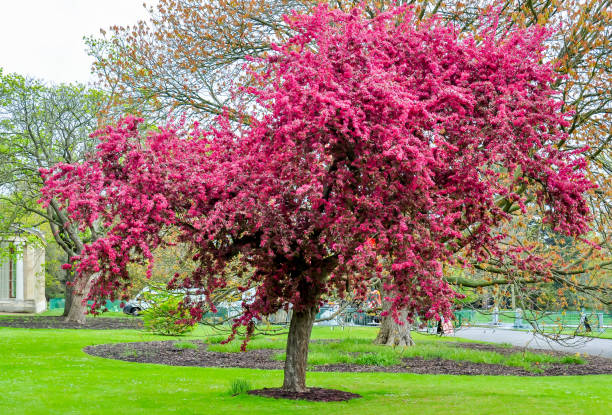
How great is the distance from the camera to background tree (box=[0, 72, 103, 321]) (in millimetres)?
28109

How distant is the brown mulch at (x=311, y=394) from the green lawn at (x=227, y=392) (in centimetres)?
29

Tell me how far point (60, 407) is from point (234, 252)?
3445mm

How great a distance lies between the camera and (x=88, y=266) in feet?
25.5

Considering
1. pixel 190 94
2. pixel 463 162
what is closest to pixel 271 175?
pixel 463 162

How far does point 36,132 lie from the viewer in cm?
2944

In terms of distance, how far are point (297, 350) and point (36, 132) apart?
2320 cm

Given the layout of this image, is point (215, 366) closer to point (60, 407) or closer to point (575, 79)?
point (60, 407)

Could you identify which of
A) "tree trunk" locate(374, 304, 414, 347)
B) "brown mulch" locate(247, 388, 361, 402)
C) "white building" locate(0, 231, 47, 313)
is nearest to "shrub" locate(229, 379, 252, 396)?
"brown mulch" locate(247, 388, 361, 402)

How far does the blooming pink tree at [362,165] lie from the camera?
7355 millimetres

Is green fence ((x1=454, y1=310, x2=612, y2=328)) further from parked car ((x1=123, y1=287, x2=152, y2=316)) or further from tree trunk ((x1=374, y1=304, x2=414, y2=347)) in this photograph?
parked car ((x1=123, y1=287, x2=152, y2=316))

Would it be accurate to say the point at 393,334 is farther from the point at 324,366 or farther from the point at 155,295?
the point at 155,295

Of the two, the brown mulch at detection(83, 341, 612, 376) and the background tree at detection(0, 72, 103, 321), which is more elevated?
the background tree at detection(0, 72, 103, 321)

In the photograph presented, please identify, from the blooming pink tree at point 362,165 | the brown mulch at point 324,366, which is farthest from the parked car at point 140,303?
the blooming pink tree at point 362,165

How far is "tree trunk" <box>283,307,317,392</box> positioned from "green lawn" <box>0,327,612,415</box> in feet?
2.65
